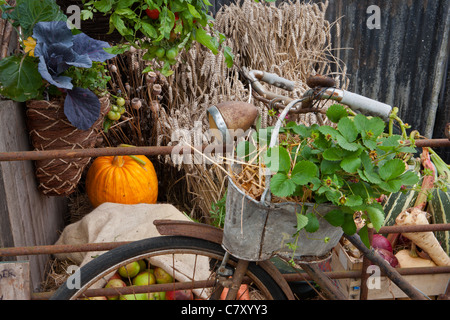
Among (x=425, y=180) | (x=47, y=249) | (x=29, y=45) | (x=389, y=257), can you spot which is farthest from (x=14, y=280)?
(x=425, y=180)

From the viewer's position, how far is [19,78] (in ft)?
5.71

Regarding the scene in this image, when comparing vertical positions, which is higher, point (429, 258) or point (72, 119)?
point (72, 119)

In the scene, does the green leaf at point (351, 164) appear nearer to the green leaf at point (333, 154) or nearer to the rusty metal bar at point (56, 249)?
the green leaf at point (333, 154)

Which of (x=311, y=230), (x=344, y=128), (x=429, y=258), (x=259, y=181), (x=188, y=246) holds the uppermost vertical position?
(x=344, y=128)

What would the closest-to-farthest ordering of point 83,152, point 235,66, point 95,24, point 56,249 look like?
point 83,152 < point 56,249 < point 95,24 < point 235,66

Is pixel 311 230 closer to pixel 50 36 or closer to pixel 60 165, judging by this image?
pixel 50 36

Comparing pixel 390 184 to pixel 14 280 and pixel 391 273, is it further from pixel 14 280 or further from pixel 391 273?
pixel 14 280

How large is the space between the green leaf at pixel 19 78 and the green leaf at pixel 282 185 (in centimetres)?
123

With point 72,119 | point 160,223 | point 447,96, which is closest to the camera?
point 160,223

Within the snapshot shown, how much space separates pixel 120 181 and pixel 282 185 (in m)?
2.00

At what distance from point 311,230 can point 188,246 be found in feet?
1.51

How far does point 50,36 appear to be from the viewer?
5.62 feet

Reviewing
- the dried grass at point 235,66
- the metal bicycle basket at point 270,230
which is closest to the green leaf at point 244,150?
the metal bicycle basket at point 270,230

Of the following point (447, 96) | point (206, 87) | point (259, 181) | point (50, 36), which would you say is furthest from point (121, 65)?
point (447, 96)
